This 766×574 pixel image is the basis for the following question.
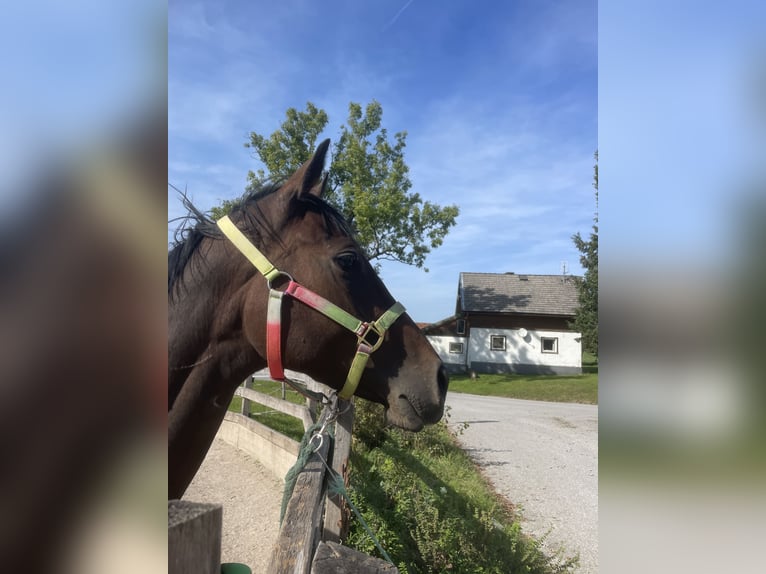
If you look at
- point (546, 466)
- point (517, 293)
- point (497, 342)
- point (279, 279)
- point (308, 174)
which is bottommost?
point (546, 466)

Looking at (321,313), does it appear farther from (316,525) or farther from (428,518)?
(428,518)

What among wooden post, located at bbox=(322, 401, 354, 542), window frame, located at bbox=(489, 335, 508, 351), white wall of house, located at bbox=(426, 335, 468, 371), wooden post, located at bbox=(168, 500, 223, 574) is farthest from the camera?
white wall of house, located at bbox=(426, 335, 468, 371)

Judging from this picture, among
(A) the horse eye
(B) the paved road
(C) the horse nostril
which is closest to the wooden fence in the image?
(C) the horse nostril

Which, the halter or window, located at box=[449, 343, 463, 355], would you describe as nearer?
the halter

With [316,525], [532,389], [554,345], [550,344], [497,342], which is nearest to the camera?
[316,525]

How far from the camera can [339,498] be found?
3.46 meters

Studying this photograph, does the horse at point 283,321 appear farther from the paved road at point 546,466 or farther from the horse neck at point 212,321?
the paved road at point 546,466

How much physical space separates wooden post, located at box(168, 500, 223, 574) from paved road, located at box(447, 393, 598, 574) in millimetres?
4089

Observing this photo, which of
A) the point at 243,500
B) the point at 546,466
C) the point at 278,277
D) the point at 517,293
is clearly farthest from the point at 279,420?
the point at 517,293

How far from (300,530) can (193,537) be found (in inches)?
54.1

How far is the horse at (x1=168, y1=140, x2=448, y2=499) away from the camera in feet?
5.82

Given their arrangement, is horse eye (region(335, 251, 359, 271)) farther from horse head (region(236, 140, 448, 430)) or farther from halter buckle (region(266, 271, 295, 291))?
halter buckle (region(266, 271, 295, 291))
